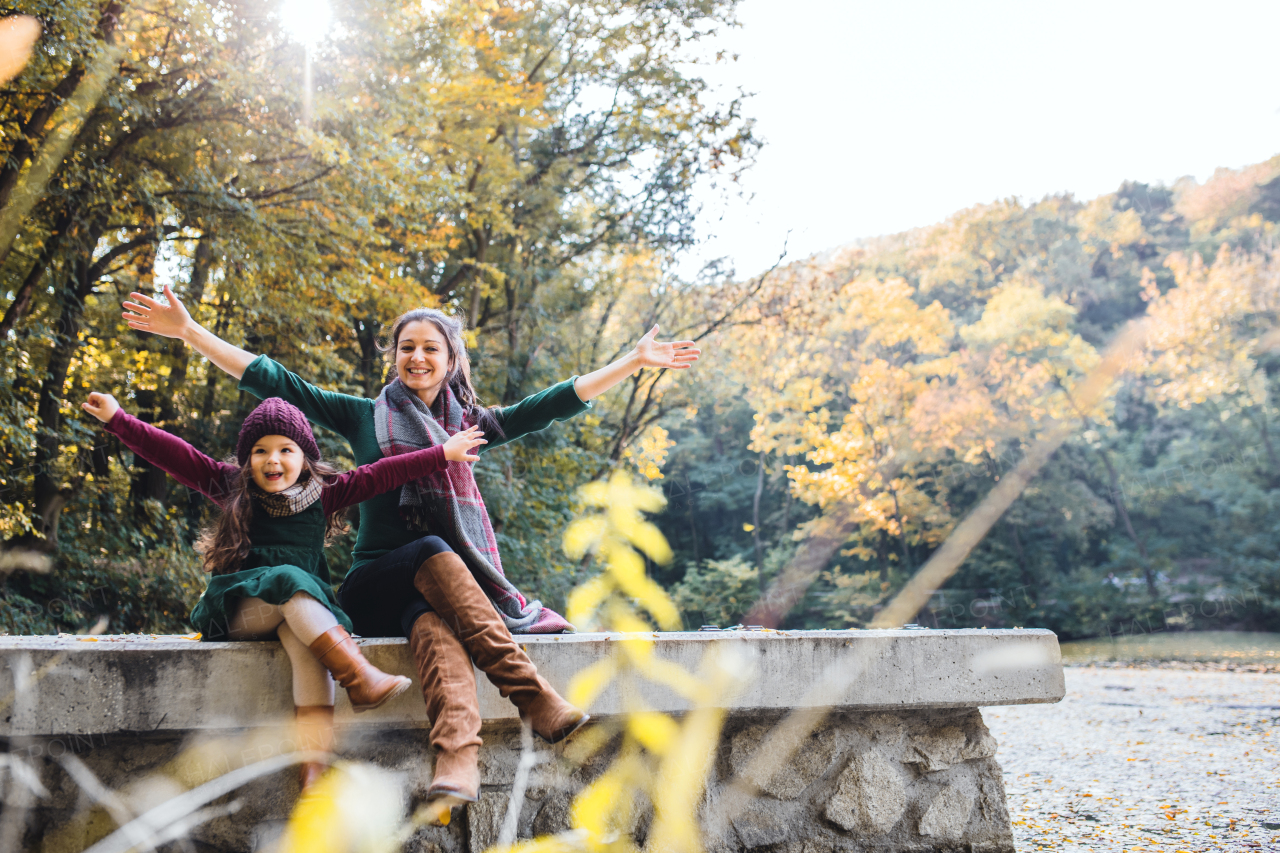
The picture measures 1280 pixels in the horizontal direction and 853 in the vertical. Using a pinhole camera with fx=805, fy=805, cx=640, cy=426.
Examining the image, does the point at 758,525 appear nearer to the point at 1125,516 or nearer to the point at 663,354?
the point at 1125,516

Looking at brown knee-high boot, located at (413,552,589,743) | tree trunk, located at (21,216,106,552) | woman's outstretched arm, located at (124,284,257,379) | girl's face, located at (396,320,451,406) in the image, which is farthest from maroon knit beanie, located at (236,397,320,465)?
tree trunk, located at (21,216,106,552)

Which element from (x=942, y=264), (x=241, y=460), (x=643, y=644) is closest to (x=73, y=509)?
(x=241, y=460)

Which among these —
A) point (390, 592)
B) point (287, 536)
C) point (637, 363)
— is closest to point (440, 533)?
point (390, 592)

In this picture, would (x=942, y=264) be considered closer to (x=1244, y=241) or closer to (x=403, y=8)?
(x=1244, y=241)

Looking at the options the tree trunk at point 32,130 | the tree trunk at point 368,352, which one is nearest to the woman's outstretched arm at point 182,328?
the tree trunk at point 32,130

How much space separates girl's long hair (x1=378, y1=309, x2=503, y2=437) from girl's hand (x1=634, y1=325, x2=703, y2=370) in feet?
1.68

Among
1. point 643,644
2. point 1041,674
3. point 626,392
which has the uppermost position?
point 626,392

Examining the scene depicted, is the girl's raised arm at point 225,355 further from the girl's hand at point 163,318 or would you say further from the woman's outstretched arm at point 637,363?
the woman's outstretched arm at point 637,363

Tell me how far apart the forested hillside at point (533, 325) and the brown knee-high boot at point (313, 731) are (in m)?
4.75

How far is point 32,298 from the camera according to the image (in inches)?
255

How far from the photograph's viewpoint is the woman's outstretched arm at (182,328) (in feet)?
7.66

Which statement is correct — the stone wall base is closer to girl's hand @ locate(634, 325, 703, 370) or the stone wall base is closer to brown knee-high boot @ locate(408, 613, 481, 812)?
brown knee-high boot @ locate(408, 613, 481, 812)

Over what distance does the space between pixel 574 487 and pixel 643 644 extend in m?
8.81

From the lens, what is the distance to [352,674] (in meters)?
1.79
